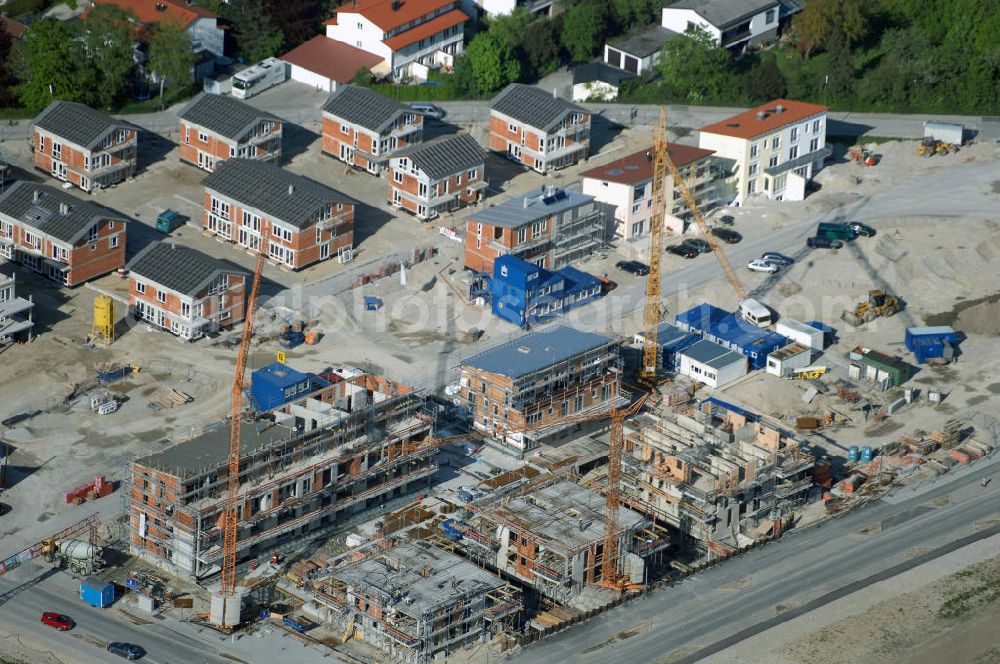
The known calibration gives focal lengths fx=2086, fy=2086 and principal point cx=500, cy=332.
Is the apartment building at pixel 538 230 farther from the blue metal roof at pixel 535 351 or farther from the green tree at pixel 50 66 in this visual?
the green tree at pixel 50 66

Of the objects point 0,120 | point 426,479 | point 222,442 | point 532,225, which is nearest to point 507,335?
point 532,225

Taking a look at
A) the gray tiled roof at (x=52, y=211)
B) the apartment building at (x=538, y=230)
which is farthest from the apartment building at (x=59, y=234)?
the apartment building at (x=538, y=230)

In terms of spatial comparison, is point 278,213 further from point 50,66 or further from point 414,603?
point 414,603

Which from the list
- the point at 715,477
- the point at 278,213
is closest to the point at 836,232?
the point at 715,477

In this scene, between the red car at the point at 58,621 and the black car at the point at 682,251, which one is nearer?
the red car at the point at 58,621

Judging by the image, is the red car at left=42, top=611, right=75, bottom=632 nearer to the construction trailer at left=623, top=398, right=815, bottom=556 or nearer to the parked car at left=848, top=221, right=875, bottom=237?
the construction trailer at left=623, top=398, right=815, bottom=556

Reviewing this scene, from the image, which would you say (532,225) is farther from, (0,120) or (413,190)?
(0,120)
